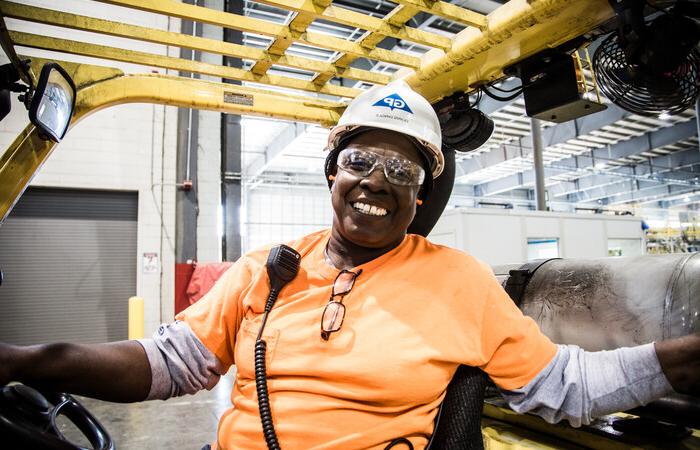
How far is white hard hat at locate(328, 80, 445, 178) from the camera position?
4.96 feet

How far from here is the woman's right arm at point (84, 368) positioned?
3.76 feet

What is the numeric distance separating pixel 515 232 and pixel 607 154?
10.3 metres

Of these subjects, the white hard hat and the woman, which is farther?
the white hard hat

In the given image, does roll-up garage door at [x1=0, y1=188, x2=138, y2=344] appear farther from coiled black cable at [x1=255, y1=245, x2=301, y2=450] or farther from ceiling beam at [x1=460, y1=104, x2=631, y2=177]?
ceiling beam at [x1=460, y1=104, x2=631, y2=177]

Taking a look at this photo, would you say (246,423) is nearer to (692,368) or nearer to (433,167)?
(433,167)

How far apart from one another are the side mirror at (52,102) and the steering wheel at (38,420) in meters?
0.97

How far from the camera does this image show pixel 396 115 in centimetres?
152

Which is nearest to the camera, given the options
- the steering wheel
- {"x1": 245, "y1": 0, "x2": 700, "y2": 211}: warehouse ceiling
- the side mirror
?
the steering wheel

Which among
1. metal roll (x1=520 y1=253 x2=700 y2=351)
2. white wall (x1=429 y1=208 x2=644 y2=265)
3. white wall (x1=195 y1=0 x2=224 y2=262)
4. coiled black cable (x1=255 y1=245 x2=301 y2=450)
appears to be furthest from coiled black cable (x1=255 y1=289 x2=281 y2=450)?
white wall (x1=195 y1=0 x2=224 y2=262)

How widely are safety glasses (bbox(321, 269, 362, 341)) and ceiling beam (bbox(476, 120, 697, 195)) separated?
1452 cm

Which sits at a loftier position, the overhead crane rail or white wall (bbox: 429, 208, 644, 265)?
the overhead crane rail

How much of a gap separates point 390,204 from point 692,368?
1.00 meters

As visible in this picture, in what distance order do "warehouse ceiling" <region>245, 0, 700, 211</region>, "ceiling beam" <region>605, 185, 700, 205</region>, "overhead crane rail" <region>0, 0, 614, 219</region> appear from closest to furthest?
"overhead crane rail" <region>0, 0, 614, 219</region>
"warehouse ceiling" <region>245, 0, 700, 211</region>
"ceiling beam" <region>605, 185, 700, 205</region>

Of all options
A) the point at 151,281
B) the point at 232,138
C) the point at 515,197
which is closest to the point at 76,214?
the point at 151,281
